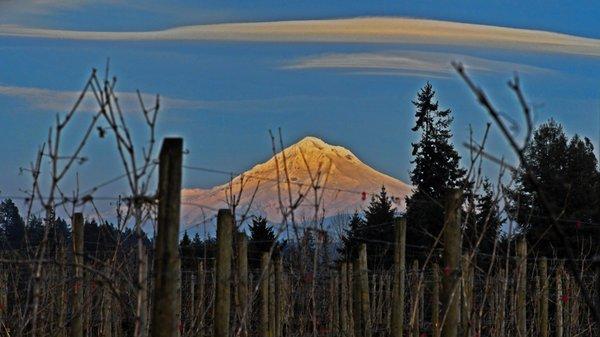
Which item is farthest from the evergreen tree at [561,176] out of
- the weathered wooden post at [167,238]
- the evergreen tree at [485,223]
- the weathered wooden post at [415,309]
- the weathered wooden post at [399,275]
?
the weathered wooden post at [167,238]

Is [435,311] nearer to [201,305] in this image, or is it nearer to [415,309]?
[201,305]

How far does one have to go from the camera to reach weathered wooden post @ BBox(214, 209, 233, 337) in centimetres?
524

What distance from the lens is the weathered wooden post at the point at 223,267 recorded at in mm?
5242

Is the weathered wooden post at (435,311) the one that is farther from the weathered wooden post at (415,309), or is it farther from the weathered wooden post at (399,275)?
the weathered wooden post at (399,275)

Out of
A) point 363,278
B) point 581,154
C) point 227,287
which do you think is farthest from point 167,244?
point 581,154

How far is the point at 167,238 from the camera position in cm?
300

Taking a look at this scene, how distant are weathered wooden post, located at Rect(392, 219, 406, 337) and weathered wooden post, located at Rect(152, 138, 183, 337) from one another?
448 cm

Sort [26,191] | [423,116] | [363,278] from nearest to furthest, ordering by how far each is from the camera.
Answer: [26,191] → [363,278] → [423,116]

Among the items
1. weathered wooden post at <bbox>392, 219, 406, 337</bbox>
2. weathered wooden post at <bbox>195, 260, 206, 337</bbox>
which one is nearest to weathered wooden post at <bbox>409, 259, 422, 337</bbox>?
weathered wooden post at <bbox>392, 219, 406, 337</bbox>

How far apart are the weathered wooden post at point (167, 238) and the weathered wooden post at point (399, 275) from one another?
4481mm

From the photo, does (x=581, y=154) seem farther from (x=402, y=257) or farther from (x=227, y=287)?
(x=227, y=287)

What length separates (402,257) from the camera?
7434mm

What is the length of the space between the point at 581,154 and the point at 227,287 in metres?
25.5

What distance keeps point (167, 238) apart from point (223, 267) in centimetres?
236
